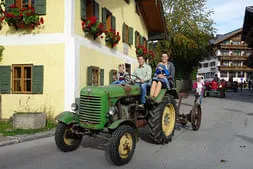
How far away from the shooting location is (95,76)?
12.0m

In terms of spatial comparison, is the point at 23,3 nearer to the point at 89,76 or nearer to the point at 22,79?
the point at 22,79

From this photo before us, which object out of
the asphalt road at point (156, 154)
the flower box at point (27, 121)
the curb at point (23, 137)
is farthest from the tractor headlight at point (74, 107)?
the flower box at point (27, 121)

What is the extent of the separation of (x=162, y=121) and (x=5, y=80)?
6.35 m

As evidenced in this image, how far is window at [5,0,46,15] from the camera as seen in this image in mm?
9719

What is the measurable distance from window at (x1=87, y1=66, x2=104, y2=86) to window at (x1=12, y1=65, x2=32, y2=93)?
7.19ft

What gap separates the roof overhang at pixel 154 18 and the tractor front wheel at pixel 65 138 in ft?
46.4

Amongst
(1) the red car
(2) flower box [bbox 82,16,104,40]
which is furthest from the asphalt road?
(1) the red car

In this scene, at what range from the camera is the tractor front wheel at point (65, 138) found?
5355 millimetres

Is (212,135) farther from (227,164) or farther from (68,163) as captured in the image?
(68,163)

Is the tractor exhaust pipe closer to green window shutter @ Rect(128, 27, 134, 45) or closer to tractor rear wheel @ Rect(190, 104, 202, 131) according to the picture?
tractor rear wheel @ Rect(190, 104, 202, 131)

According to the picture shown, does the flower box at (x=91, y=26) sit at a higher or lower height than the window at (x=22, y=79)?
higher

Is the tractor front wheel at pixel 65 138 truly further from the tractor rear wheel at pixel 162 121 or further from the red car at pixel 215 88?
the red car at pixel 215 88

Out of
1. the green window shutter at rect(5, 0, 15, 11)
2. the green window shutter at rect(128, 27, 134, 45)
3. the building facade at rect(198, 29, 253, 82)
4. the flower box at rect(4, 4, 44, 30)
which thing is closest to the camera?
the flower box at rect(4, 4, 44, 30)

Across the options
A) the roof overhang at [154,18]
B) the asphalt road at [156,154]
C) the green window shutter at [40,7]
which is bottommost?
the asphalt road at [156,154]
